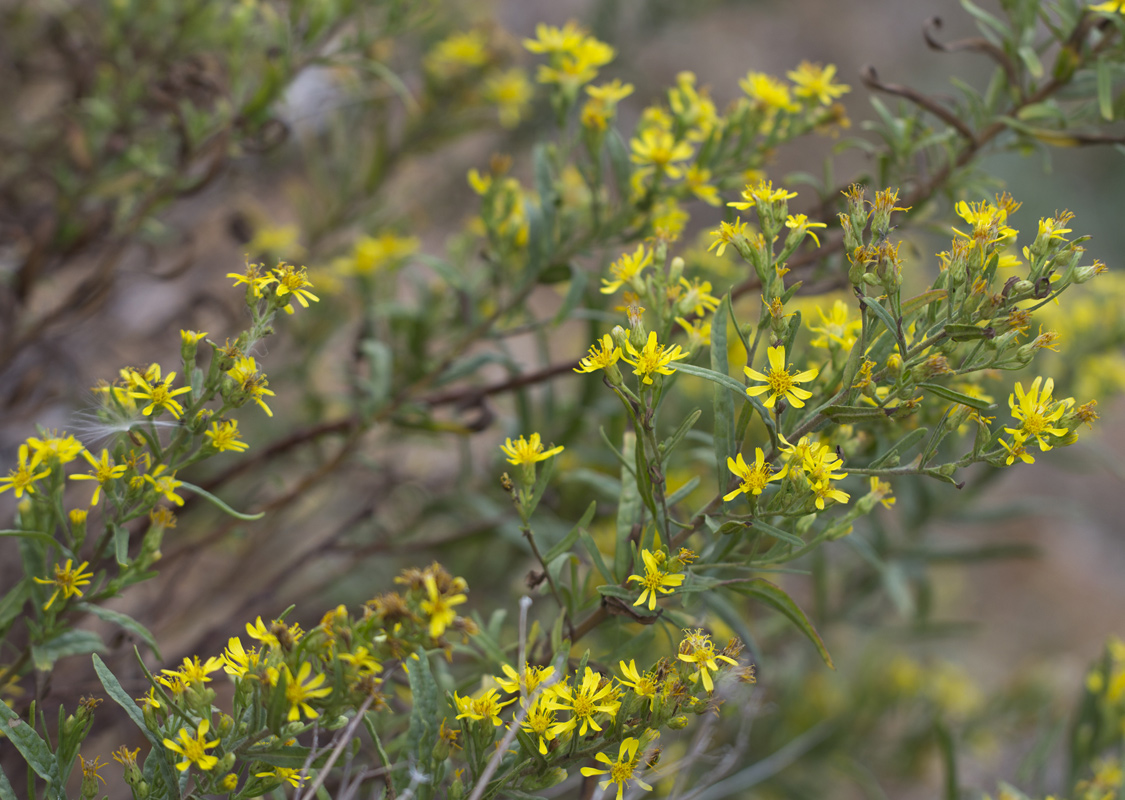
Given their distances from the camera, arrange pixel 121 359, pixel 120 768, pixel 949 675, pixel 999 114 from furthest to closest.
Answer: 1. pixel 949 675
2. pixel 121 359
3. pixel 120 768
4. pixel 999 114

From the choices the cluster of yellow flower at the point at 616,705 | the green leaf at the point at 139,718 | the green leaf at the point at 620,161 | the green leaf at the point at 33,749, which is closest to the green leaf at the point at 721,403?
the cluster of yellow flower at the point at 616,705

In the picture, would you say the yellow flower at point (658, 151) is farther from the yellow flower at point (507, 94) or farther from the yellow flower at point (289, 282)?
the yellow flower at point (507, 94)

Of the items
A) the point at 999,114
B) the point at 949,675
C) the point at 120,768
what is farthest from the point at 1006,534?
the point at 120,768

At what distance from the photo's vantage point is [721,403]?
0.94 meters

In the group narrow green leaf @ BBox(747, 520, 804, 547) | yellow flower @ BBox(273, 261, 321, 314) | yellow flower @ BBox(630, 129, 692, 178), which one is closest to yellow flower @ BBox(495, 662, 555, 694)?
narrow green leaf @ BBox(747, 520, 804, 547)

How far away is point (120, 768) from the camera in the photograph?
75.9 inches

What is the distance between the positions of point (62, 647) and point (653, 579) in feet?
2.42

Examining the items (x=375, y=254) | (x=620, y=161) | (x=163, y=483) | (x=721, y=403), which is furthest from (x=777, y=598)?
(x=375, y=254)

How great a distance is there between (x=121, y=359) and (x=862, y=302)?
218 centimetres

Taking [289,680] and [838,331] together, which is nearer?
[289,680]

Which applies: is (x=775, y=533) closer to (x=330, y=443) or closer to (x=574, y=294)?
(x=574, y=294)

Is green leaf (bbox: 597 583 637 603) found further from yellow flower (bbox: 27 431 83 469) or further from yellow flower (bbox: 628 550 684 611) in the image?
yellow flower (bbox: 27 431 83 469)

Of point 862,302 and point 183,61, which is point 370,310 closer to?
point 183,61

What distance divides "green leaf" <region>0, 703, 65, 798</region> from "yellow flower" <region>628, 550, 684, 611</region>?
2.13 ft
